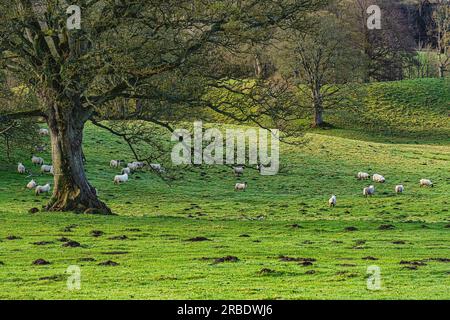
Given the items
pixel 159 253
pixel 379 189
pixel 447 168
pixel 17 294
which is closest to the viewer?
pixel 17 294

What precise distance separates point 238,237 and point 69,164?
930 centimetres

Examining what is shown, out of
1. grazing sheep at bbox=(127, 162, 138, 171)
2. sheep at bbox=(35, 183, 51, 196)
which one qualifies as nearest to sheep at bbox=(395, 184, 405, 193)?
grazing sheep at bbox=(127, 162, 138, 171)

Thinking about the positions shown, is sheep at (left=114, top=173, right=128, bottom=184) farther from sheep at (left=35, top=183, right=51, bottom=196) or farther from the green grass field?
sheep at (left=35, top=183, right=51, bottom=196)

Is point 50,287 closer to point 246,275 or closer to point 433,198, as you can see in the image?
point 246,275

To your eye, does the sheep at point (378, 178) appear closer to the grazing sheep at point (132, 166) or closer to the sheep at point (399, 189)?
the sheep at point (399, 189)

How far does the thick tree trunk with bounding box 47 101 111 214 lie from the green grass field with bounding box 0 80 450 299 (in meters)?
1.32

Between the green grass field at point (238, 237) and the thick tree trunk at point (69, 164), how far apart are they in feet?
4.32

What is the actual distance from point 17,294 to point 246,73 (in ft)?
62.4

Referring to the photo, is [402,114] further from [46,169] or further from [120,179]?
[46,169]

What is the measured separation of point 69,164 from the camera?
105 feet

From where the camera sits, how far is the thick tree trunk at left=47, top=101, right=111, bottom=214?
31.8 m

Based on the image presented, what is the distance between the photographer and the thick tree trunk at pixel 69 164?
104 feet

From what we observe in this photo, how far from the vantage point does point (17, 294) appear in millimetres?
15758

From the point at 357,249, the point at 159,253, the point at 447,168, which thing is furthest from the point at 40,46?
the point at 447,168
